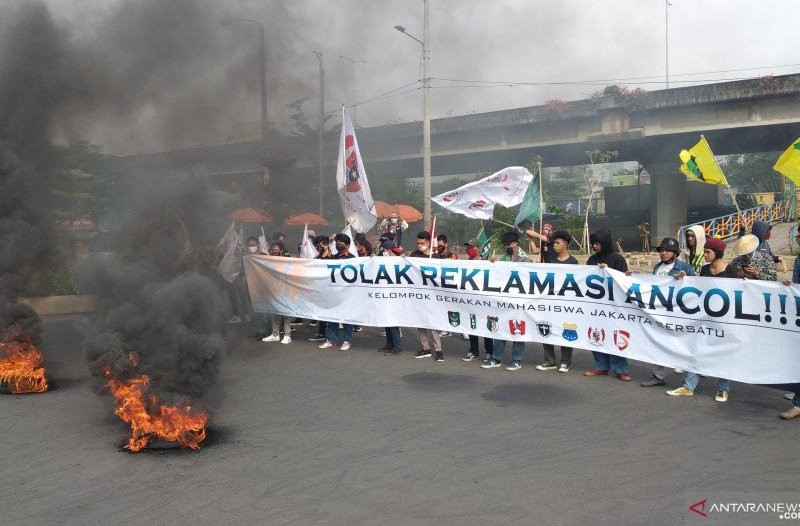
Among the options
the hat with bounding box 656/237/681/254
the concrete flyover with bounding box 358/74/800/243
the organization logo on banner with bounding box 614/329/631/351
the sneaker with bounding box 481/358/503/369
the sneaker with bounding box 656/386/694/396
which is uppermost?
the concrete flyover with bounding box 358/74/800/243

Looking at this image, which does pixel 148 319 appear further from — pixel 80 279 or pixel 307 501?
pixel 307 501

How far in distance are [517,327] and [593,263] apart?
1.19m

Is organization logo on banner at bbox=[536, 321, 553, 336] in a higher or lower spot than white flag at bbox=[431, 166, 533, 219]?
lower

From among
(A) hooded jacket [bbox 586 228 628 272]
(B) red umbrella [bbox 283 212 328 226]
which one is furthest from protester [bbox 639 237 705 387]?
(B) red umbrella [bbox 283 212 328 226]

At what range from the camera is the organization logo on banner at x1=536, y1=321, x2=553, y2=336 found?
25.6ft

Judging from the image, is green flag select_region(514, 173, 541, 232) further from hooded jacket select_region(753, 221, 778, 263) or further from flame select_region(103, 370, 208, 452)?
flame select_region(103, 370, 208, 452)

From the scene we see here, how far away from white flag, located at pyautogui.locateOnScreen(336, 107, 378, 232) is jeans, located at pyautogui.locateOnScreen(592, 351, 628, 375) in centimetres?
509

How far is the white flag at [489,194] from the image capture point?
9.45m

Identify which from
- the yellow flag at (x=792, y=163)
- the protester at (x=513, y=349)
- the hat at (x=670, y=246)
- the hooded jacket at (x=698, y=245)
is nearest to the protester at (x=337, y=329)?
the protester at (x=513, y=349)

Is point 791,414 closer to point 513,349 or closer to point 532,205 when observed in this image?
point 513,349

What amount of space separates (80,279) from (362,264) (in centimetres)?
404

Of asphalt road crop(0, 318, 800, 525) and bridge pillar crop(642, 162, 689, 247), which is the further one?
bridge pillar crop(642, 162, 689, 247)

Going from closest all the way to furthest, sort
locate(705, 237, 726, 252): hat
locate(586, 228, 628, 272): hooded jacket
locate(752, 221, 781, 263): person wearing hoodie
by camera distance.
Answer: locate(705, 237, 726, 252): hat, locate(752, 221, 781, 263): person wearing hoodie, locate(586, 228, 628, 272): hooded jacket

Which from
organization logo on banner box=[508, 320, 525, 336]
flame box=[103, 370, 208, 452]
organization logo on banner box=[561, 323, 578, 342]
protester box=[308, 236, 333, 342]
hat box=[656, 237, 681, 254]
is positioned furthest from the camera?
protester box=[308, 236, 333, 342]
